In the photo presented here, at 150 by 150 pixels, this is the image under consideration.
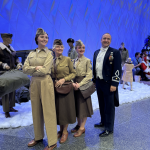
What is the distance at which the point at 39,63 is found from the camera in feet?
5.79

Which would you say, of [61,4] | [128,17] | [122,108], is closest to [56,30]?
[61,4]

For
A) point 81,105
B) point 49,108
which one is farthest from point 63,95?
point 81,105

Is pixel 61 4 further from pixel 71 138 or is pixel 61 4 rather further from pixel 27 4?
pixel 71 138

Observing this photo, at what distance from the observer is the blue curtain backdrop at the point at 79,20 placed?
455cm

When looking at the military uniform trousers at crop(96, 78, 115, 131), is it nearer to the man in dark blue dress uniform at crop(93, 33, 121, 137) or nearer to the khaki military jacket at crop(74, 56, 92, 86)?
the man in dark blue dress uniform at crop(93, 33, 121, 137)

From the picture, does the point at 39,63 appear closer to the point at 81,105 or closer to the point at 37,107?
the point at 37,107

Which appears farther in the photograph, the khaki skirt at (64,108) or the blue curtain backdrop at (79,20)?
the blue curtain backdrop at (79,20)

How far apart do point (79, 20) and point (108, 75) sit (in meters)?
4.99

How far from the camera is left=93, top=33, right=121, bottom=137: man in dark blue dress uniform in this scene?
2098mm

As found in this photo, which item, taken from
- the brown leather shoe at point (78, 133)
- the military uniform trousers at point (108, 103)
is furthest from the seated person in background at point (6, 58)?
the military uniform trousers at point (108, 103)

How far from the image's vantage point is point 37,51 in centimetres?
181

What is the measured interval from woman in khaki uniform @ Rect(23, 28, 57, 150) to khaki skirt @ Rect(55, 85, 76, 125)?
0.12m

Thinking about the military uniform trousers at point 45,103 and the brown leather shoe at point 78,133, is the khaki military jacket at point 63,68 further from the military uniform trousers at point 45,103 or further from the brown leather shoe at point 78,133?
the brown leather shoe at point 78,133

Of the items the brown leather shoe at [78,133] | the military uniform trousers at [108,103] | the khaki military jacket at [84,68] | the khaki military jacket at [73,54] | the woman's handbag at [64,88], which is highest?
the khaki military jacket at [73,54]
